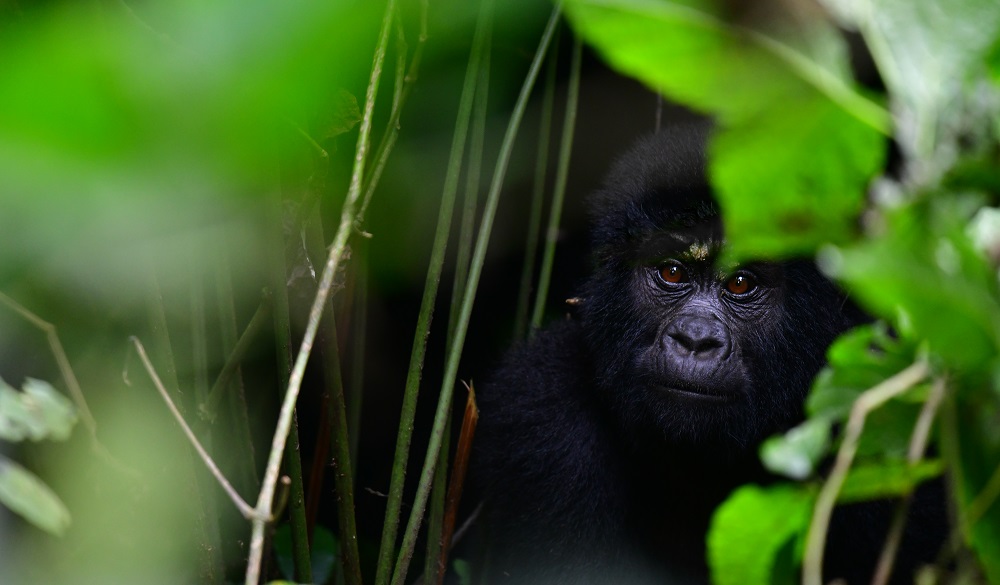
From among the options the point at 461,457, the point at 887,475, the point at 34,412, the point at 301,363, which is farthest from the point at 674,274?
the point at 34,412

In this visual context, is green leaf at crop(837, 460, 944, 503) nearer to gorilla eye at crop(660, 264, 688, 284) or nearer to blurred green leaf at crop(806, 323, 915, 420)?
blurred green leaf at crop(806, 323, 915, 420)

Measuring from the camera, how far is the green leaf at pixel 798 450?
0.88 meters

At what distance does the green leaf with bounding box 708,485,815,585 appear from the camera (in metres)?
0.94

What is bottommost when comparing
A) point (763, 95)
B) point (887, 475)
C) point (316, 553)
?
point (316, 553)

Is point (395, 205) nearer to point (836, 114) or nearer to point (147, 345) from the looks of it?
point (147, 345)

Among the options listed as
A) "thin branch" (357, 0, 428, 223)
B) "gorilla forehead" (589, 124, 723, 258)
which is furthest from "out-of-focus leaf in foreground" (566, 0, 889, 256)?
"gorilla forehead" (589, 124, 723, 258)

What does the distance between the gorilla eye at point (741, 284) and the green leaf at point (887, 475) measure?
1544 mm

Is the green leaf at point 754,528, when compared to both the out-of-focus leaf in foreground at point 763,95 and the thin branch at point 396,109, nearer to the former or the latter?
the out-of-focus leaf in foreground at point 763,95

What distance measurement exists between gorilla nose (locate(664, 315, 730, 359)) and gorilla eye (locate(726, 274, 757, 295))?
0.17 meters

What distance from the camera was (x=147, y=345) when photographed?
1.94 meters

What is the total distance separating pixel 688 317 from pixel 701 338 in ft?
0.26

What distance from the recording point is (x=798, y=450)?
2.94 feet

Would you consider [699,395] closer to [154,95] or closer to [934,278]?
[934,278]

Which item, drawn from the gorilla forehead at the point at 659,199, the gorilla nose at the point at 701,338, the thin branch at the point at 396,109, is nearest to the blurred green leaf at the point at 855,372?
the thin branch at the point at 396,109
